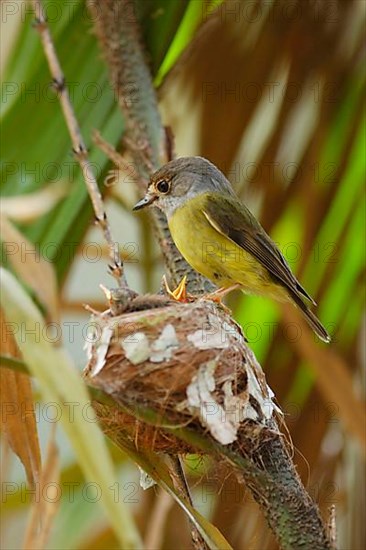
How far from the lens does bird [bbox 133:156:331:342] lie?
2867 millimetres

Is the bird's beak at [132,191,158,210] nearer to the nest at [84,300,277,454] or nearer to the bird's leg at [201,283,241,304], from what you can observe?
the bird's leg at [201,283,241,304]

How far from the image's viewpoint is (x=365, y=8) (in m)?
3.16

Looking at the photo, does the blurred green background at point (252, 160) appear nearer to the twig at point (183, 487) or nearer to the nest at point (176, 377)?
the nest at point (176, 377)

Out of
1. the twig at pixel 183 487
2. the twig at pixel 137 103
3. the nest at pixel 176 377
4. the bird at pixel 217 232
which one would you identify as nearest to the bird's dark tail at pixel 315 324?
the bird at pixel 217 232

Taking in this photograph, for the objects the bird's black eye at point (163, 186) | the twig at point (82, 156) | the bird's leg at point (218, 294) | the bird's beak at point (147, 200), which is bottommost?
the bird's leg at point (218, 294)

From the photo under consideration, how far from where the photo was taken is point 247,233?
2.92m

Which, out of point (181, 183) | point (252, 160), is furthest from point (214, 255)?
point (252, 160)

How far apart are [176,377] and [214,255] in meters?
1.02

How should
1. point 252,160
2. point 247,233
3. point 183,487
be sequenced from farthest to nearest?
point 252,160 < point 247,233 < point 183,487

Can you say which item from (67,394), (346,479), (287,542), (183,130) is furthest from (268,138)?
(67,394)

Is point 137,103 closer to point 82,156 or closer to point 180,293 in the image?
point 82,156

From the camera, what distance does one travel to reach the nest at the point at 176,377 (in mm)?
1866

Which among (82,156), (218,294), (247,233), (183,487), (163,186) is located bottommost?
(183,487)

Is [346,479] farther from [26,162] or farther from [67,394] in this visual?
[67,394]
